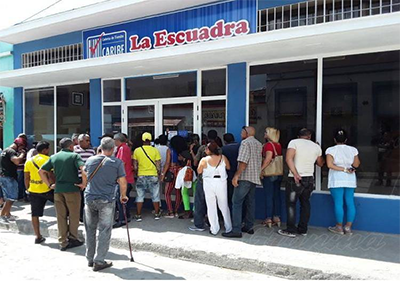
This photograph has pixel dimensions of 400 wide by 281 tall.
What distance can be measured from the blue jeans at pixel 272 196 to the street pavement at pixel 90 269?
1780 millimetres

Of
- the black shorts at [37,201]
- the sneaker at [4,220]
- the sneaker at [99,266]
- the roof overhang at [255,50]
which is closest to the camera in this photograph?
the sneaker at [99,266]

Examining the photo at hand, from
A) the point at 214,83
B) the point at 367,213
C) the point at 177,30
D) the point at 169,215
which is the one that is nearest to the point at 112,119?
the point at 177,30

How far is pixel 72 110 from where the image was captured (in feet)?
30.7

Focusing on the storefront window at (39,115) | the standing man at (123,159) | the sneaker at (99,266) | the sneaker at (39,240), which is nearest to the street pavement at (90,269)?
the sneaker at (99,266)

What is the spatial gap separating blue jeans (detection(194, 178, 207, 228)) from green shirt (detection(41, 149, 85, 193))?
2018 millimetres

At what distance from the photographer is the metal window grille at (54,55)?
9080 millimetres

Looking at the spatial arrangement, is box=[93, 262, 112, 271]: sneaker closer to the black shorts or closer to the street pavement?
the street pavement

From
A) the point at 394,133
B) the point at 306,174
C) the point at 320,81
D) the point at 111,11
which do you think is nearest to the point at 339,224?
the point at 306,174

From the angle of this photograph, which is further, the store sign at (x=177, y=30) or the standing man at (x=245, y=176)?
the store sign at (x=177, y=30)

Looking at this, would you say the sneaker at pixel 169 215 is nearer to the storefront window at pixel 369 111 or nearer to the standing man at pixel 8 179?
the storefront window at pixel 369 111

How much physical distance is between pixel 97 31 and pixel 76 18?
0.58 metres

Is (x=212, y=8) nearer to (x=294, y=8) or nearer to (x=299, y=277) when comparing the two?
(x=294, y=8)

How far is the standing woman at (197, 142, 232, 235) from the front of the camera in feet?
18.1

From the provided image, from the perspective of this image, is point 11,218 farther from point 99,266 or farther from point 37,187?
point 99,266
